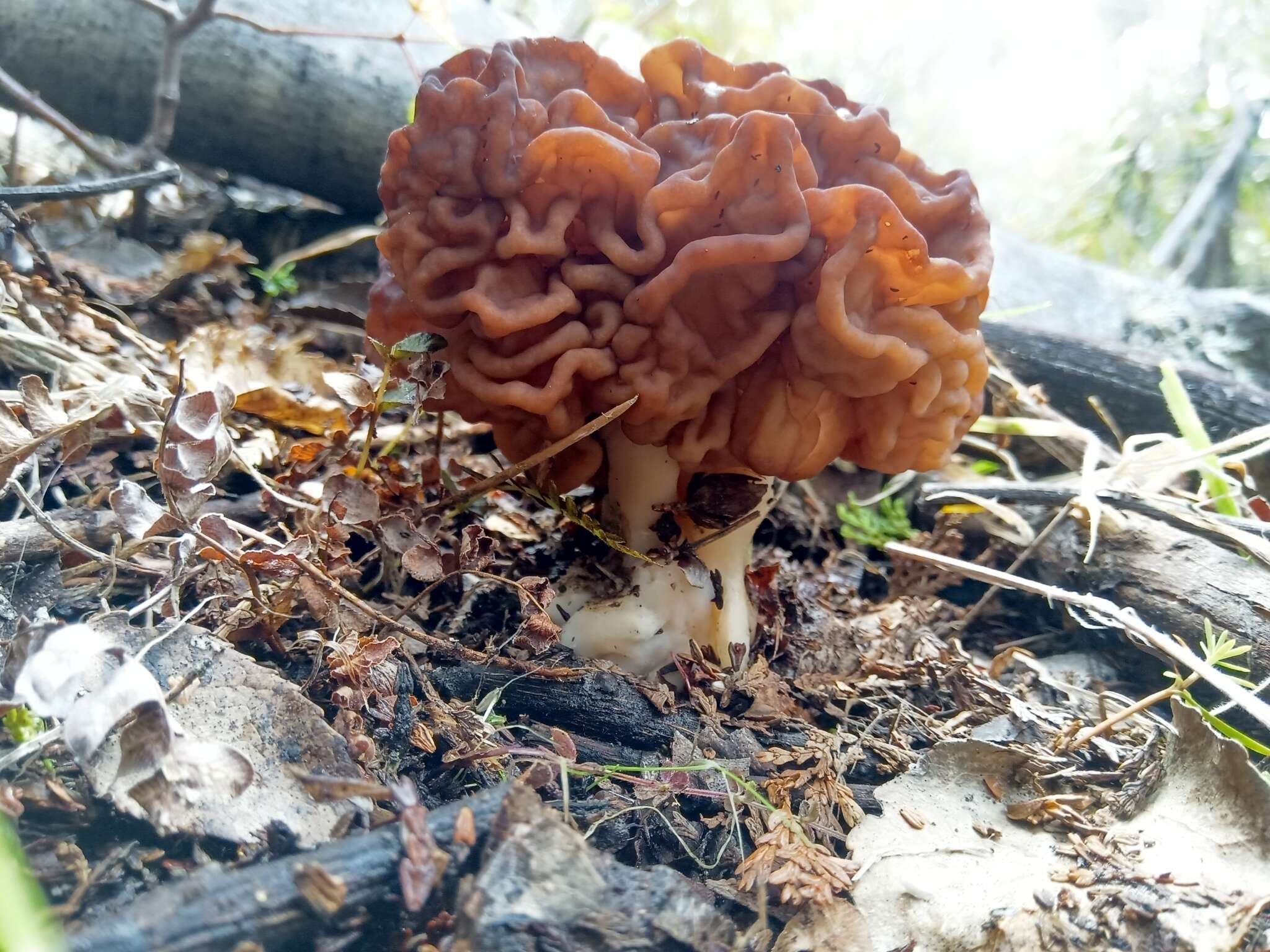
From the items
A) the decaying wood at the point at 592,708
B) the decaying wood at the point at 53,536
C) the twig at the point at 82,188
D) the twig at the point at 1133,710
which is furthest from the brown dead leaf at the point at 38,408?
the twig at the point at 1133,710

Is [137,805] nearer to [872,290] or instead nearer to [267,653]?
[267,653]

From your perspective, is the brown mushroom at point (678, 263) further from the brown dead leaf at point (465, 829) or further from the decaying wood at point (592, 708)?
the brown dead leaf at point (465, 829)

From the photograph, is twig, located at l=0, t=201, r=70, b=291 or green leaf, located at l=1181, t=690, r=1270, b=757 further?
twig, located at l=0, t=201, r=70, b=291

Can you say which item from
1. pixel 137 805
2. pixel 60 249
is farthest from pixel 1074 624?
pixel 60 249

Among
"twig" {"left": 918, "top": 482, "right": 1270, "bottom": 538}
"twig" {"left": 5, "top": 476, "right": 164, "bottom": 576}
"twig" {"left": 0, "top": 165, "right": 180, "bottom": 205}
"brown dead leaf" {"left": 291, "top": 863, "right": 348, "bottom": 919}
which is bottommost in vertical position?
"twig" {"left": 5, "top": 476, "right": 164, "bottom": 576}

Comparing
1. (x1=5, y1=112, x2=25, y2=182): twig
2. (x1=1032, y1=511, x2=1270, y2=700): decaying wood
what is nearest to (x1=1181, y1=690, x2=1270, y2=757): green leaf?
(x1=1032, y1=511, x2=1270, y2=700): decaying wood

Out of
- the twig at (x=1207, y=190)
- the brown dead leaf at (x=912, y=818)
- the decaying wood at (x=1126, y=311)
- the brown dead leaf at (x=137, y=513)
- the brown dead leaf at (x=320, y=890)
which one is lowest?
the brown dead leaf at (x=320, y=890)

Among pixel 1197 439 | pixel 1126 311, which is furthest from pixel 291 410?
pixel 1126 311

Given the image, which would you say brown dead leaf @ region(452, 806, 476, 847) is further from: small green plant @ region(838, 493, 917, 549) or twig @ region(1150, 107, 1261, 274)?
twig @ region(1150, 107, 1261, 274)
